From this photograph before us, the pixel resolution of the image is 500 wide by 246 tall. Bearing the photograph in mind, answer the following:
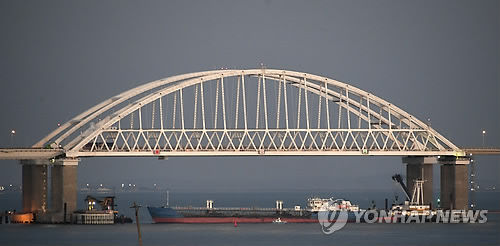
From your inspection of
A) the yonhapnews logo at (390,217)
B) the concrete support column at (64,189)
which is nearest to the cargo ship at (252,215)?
the yonhapnews logo at (390,217)

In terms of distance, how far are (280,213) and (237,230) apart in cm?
1931

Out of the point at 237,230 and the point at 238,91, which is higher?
the point at 238,91

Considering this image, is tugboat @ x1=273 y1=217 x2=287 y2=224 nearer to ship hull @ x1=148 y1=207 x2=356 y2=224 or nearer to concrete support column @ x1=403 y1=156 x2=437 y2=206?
ship hull @ x1=148 y1=207 x2=356 y2=224

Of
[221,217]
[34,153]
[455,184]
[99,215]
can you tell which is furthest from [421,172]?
[34,153]

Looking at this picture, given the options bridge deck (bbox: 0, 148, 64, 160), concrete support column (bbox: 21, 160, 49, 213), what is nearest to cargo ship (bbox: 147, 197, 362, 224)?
concrete support column (bbox: 21, 160, 49, 213)

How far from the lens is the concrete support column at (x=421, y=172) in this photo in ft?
477

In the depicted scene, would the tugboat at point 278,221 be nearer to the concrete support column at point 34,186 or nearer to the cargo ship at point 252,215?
the cargo ship at point 252,215

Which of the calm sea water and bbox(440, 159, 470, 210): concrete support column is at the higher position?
bbox(440, 159, 470, 210): concrete support column

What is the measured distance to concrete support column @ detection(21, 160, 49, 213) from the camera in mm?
135750

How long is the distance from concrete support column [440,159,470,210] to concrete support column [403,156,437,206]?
65.1 inches

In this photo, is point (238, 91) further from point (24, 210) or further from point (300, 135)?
point (24, 210)

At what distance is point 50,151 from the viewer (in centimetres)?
13362

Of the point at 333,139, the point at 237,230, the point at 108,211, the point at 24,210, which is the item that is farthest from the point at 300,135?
the point at 24,210

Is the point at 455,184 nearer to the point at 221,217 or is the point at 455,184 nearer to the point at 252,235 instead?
the point at 221,217
